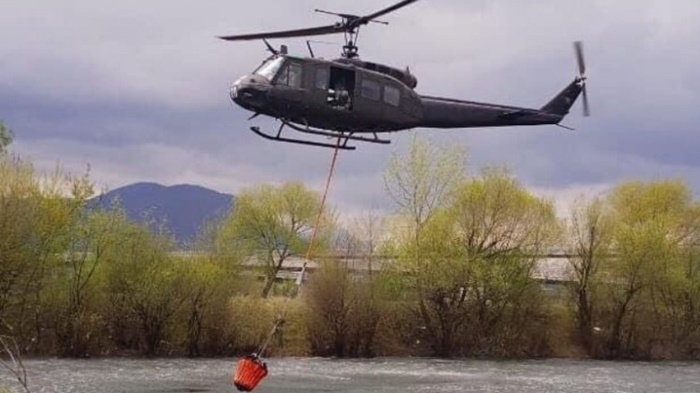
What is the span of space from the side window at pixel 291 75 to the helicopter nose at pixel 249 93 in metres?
0.46

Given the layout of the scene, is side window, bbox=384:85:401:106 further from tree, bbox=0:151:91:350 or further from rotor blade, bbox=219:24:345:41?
tree, bbox=0:151:91:350

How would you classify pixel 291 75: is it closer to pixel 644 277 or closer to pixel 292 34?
pixel 292 34

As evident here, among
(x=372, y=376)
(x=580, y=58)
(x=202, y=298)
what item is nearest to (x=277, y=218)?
(x=202, y=298)

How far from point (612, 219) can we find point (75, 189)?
119ft

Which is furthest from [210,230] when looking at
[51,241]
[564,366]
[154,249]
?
[564,366]

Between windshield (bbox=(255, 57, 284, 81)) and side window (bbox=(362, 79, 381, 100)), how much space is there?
196 cm

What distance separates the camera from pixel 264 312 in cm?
6456

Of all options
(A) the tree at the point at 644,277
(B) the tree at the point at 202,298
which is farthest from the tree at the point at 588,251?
(B) the tree at the point at 202,298

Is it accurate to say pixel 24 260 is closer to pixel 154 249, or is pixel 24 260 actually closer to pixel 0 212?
pixel 0 212

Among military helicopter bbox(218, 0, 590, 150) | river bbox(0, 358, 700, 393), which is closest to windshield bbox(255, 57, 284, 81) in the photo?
military helicopter bbox(218, 0, 590, 150)

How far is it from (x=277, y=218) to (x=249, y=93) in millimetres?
68490

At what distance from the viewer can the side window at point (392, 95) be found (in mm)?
23922

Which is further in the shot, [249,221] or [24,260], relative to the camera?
[249,221]

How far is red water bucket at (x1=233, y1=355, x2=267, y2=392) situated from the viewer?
16312 mm
